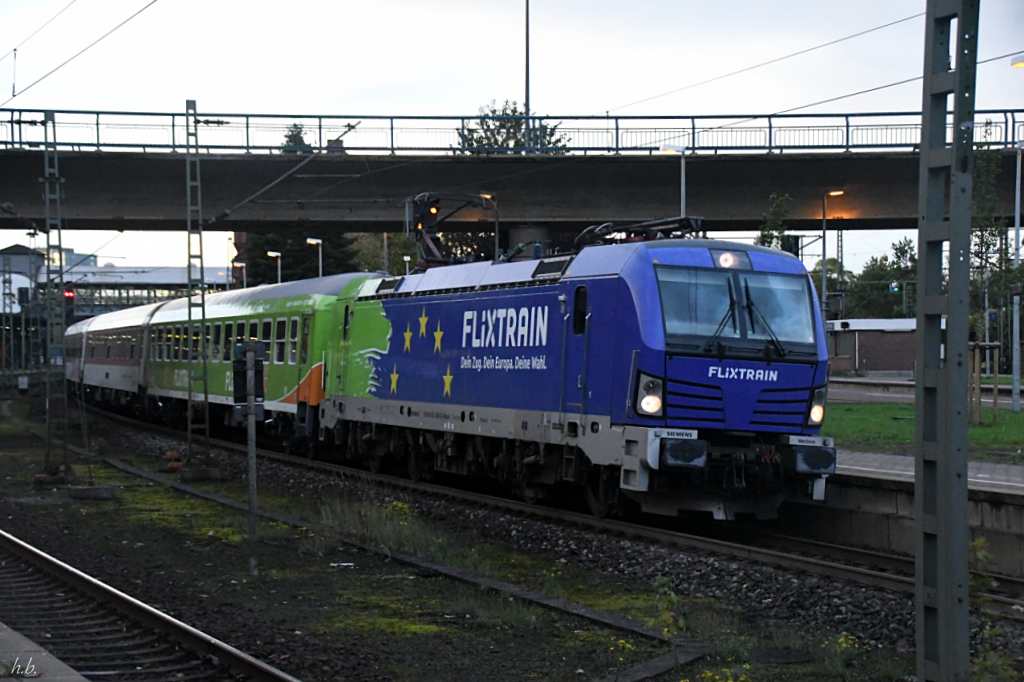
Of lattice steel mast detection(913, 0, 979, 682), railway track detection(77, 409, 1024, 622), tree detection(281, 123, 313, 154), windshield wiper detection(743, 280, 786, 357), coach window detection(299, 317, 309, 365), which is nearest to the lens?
lattice steel mast detection(913, 0, 979, 682)

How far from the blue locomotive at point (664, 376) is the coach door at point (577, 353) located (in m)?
0.02

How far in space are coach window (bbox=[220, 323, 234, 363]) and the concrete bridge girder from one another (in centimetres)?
765

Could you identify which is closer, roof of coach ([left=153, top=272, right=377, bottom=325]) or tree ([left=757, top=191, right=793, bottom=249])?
roof of coach ([left=153, top=272, right=377, bottom=325])

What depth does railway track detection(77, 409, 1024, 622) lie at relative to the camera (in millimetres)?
11922

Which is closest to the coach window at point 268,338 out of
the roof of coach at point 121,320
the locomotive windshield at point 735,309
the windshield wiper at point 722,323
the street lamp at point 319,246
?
the roof of coach at point 121,320

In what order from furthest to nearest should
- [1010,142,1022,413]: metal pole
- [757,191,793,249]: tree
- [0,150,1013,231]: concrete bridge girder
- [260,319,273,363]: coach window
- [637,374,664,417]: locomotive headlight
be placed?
[0,150,1013,231]: concrete bridge girder
[757,191,793,249]: tree
[1010,142,1022,413]: metal pole
[260,319,273,363]: coach window
[637,374,664,417]: locomotive headlight

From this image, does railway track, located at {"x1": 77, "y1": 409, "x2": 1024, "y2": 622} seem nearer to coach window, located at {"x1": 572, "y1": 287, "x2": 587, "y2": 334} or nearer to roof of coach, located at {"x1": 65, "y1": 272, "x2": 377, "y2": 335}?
coach window, located at {"x1": 572, "y1": 287, "x2": 587, "y2": 334}

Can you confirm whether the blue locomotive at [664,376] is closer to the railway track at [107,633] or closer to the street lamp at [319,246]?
the railway track at [107,633]

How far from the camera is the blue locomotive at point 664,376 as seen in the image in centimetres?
1473

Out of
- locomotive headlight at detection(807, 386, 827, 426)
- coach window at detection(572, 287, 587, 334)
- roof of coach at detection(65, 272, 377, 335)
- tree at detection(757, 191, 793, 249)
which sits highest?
tree at detection(757, 191, 793, 249)

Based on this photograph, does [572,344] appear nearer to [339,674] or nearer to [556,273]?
[556,273]

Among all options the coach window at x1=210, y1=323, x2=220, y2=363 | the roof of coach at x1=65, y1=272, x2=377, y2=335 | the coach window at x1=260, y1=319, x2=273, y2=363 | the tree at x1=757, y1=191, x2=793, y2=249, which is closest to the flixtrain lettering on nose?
the roof of coach at x1=65, y1=272, x2=377, y2=335

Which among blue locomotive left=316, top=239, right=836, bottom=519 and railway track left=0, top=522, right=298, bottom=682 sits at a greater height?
blue locomotive left=316, top=239, right=836, bottom=519

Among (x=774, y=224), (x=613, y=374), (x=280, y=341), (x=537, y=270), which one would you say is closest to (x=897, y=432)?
(x=537, y=270)
